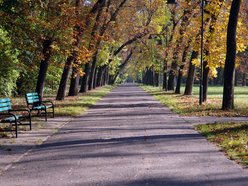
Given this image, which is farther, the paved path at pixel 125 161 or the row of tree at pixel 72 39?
the row of tree at pixel 72 39

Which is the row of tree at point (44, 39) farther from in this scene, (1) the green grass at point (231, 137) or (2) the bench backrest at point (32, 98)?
(1) the green grass at point (231, 137)

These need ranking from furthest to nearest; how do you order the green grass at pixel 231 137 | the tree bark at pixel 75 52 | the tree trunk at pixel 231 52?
the tree bark at pixel 75 52 < the tree trunk at pixel 231 52 < the green grass at pixel 231 137

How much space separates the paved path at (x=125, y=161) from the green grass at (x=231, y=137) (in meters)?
0.25

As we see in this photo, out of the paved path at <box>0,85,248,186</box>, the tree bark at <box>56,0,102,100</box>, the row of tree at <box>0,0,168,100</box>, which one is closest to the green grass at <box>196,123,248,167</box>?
the paved path at <box>0,85,248,186</box>

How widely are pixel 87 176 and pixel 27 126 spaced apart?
7.74 meters

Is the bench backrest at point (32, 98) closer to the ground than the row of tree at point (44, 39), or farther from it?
closer to the ground

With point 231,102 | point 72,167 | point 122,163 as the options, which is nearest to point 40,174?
point 72,167

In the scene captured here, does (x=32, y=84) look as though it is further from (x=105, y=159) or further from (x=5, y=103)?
(x=105, y=159)

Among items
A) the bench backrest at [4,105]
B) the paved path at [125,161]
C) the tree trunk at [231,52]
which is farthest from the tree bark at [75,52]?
the paved path at [125,161]

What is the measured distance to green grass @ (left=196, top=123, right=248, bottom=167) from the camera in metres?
9.38

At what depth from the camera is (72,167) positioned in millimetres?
8336

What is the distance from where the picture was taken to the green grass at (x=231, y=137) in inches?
369

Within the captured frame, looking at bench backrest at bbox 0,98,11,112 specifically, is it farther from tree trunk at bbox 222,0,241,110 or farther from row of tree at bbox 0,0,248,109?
tree trunk at bbox 222,0,241,110

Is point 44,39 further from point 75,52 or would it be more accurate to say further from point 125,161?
point 125,161
